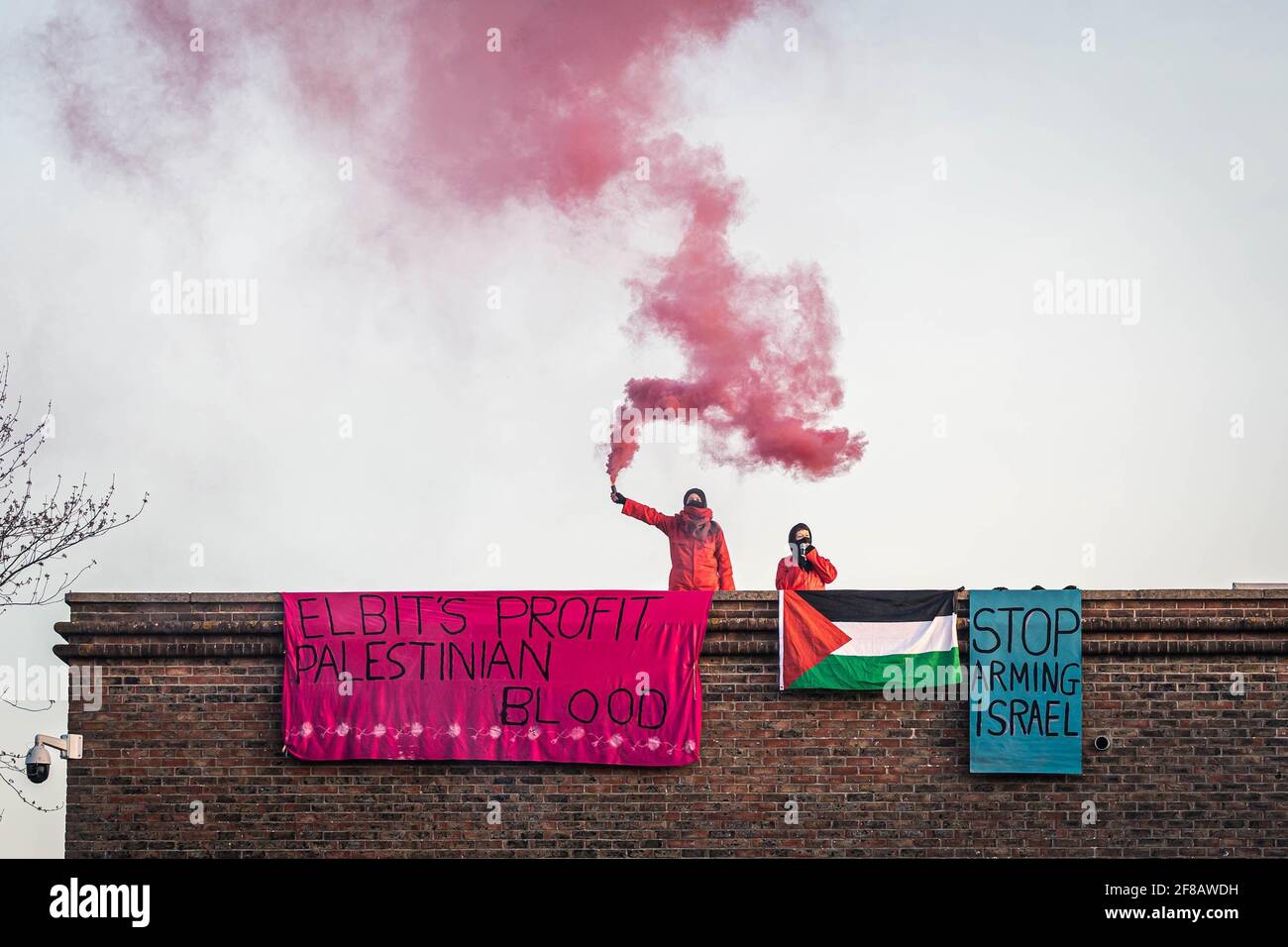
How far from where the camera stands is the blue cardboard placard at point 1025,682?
15.7m

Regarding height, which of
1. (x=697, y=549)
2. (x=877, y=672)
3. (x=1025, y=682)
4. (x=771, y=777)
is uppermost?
(x=697, y=549)

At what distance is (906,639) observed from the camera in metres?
15.9

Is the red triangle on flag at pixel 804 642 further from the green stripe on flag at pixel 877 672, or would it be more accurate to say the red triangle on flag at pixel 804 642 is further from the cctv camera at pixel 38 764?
the cctv camera at pixel 38 764

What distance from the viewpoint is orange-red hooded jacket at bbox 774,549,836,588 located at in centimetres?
1703

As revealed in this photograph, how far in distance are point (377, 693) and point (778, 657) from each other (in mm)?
3975

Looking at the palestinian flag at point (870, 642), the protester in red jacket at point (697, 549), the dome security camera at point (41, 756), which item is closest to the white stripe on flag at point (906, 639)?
the palestinian flag at point (870, 642)

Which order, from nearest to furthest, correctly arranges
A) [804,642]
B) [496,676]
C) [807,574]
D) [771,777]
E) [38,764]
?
[38,764] → [771,777] → [804,642] → [496,676] → [807,574]

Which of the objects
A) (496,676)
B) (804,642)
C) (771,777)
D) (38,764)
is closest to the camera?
(38,764)

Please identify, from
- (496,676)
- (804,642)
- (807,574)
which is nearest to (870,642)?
(804,642)

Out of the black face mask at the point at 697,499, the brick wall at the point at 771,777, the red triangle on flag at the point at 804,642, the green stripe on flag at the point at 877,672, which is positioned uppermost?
the black face mask at the point at 697,499

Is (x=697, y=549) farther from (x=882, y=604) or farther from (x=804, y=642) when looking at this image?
(x=882, y=604)

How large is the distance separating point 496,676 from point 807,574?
11.5 ft
